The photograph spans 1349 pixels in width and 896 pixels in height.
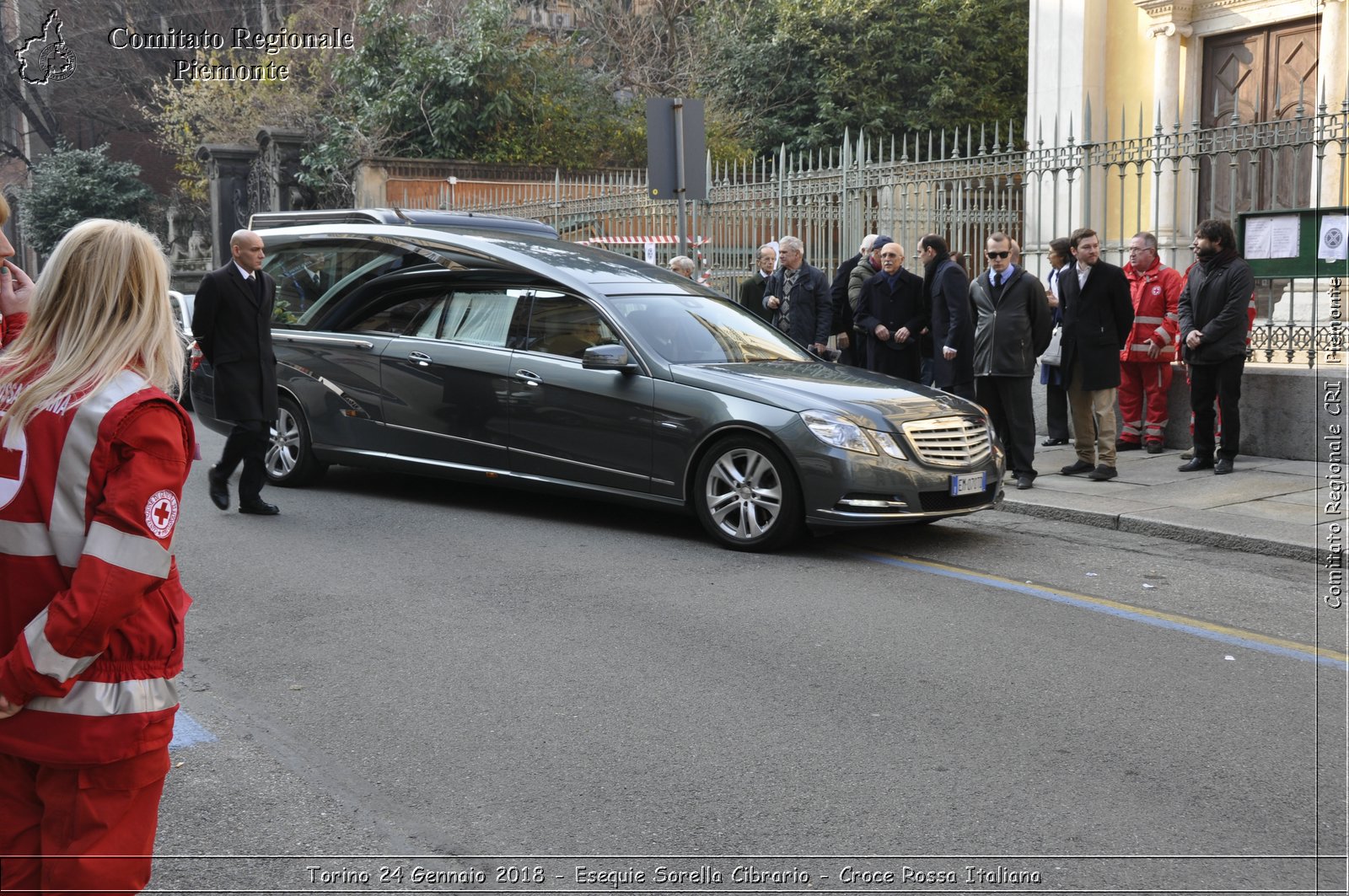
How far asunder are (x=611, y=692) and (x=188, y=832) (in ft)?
5.63

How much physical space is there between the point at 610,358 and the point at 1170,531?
3622mm

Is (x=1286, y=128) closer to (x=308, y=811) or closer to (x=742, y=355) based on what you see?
(x=742, y=355)

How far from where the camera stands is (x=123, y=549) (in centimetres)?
241

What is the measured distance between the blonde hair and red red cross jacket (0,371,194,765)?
0.13 feet

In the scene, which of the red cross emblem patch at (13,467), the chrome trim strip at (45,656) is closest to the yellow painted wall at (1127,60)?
the red cross emblem patch at (13,467)

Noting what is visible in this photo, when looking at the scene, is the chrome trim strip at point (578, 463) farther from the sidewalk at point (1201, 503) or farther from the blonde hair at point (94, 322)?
the blonde hair at point (94, 322)

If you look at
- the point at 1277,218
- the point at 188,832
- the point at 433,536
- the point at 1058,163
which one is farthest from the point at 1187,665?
the point at 1058,163

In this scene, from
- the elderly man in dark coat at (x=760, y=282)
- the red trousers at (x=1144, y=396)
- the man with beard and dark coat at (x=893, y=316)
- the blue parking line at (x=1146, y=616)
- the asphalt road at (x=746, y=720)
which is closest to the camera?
the asphalt road at (x=746, y=720)

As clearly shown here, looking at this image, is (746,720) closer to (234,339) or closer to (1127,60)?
(234,339)

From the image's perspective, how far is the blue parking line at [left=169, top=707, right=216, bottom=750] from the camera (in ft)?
15.3

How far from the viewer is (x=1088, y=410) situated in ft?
34.1

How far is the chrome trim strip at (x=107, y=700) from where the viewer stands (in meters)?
2.42

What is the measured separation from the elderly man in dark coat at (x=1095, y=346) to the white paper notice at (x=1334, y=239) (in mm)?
1416

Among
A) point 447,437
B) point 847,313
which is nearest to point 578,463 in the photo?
point 447,437
